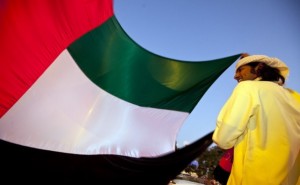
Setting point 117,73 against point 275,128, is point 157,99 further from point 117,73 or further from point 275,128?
point 275,128

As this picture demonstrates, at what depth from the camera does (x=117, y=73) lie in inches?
103

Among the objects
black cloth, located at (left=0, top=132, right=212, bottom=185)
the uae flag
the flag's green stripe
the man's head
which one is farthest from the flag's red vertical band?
the man's head

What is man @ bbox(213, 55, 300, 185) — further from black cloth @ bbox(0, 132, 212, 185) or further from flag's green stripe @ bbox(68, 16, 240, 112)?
flag's green stripe @ bbox(68, 16, 240, 112)

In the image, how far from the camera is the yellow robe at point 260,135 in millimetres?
1228

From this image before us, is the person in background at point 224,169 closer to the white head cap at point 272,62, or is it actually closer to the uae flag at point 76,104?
the uae flag at point 76,104

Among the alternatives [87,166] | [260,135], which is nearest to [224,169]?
[260,135]

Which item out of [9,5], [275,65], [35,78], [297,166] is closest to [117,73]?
[35,78]

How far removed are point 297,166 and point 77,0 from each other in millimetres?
2020

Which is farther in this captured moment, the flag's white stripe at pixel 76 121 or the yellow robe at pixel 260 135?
the flag's white stripe at pixel 76 121

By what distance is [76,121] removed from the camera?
2.14 metres

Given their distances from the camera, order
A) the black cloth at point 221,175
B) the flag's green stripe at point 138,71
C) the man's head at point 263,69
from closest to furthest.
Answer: the man's head at point 263,69 → the black cloth at point 221,175 → the flag's green stripe at point 138,71

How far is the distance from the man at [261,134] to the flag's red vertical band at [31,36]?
1.56m

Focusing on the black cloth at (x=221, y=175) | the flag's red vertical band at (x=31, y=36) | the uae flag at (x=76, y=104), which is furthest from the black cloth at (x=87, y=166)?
the flag's red vertical band at (x=31, y=36)

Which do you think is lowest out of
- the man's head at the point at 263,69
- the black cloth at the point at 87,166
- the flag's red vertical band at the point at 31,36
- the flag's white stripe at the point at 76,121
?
the black cloth at the point at 87,166
